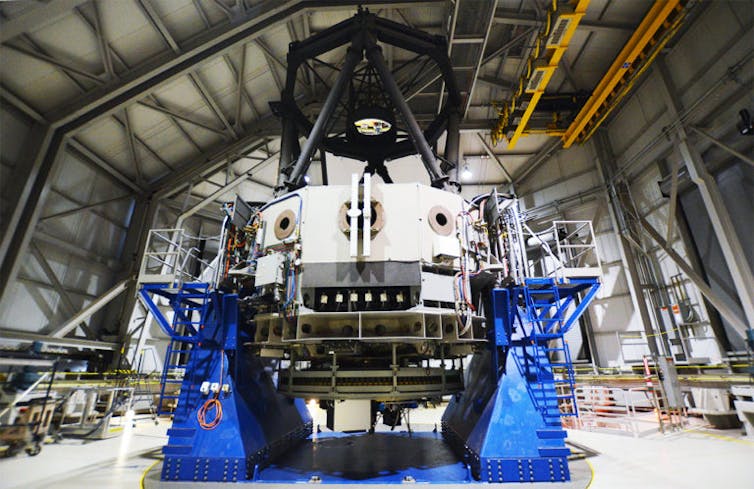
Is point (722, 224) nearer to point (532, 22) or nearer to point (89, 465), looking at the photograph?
point (532, 22)

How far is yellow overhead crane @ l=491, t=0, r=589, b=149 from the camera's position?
958 cm

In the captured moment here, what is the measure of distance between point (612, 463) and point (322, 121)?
8199 mm

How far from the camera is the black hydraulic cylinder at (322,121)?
6996 mm

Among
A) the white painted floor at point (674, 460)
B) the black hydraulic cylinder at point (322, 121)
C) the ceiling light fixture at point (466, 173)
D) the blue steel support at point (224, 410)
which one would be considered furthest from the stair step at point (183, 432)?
the ceiling light fixture at point (466, 173)

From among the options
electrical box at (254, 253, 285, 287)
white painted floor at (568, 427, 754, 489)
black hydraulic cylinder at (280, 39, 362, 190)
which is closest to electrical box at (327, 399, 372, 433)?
electrical box at (254, 253, 285, 287)

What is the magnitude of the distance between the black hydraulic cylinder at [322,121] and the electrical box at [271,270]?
223cm

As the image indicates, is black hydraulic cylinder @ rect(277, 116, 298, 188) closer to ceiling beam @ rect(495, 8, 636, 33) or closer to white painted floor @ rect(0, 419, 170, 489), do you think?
white painted floor @ rect(0, 419, 170, 489)

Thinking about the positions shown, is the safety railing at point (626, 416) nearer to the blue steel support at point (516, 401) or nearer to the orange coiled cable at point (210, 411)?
the blue steel support at point (516, 401)

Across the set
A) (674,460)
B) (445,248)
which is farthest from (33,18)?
(674,460)

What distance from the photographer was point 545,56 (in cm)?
1119

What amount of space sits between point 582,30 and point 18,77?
695 inches

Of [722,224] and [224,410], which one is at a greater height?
[722,224]

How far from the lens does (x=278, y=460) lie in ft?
20.6

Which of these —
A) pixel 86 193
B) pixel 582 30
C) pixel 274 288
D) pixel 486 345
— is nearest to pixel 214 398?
pixel 274 288
